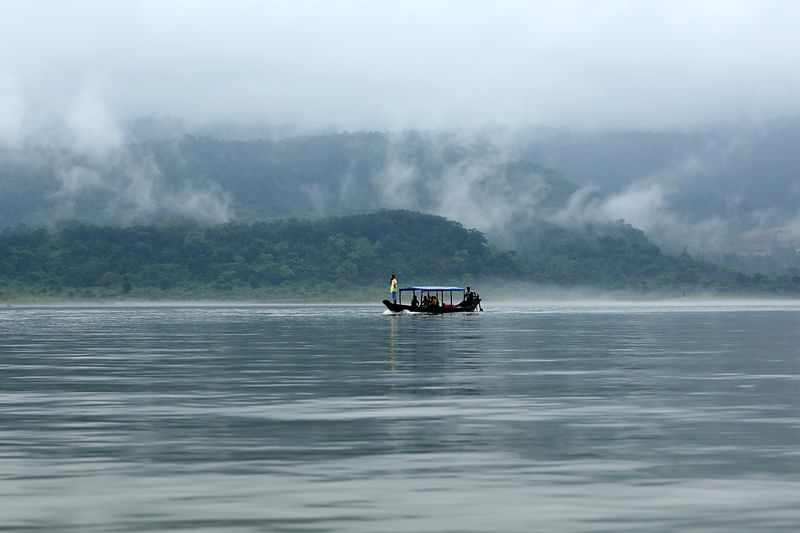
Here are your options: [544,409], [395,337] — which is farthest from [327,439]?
[395,337]

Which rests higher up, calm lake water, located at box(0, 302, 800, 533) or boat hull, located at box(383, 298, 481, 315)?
boat hull, located at box(383, 298, 481, 315)

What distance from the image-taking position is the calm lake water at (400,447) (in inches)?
720

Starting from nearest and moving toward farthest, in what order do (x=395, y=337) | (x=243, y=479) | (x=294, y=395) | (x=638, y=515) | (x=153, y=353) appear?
1. (x=638, y=515)
2. (x=243, y=479)
3. (x=294, y=395)
4. (x=153, y=353)
5. (x=395, y=337)

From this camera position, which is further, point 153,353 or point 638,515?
point 153,353

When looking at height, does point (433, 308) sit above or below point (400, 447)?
above

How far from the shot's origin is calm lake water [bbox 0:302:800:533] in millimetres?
18281

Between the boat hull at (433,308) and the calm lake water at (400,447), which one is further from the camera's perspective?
Result: the boat hull at (433,308)

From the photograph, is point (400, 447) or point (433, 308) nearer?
point (400, 447)

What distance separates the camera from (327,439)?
1046 inches

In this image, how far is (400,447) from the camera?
83.0ft

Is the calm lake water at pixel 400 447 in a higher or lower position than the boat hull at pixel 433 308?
lower

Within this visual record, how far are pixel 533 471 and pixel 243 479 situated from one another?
15.7ft

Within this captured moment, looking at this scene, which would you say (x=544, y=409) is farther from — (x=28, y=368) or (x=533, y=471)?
(x=28, y=368)

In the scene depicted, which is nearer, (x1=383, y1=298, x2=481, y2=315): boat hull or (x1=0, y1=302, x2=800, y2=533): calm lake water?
(x1=0, y1=302, x2=800, y2=533): calm lake water
